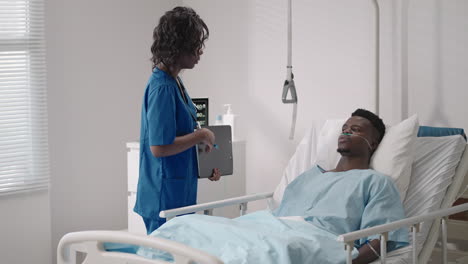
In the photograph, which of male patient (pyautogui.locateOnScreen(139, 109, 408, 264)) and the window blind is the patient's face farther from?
the window blind

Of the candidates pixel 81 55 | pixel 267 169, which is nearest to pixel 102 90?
pixel 81 55

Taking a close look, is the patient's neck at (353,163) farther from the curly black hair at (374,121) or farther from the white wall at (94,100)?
the white wall at (94,100)

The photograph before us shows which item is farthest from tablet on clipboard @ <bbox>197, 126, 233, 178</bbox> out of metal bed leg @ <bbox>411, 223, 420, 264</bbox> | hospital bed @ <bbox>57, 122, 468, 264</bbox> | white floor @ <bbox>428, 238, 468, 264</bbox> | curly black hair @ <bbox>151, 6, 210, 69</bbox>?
white floor @ <bbox>428, 238, 468, 264</bbox>

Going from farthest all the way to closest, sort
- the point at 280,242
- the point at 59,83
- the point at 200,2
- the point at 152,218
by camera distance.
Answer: the point at 200,2 → the point at 59,83 → the point at 152,218 → the point at 280,242

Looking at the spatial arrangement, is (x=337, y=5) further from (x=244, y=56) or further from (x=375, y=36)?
(x=244, y=56)

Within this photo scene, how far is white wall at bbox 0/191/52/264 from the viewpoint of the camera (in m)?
3.43

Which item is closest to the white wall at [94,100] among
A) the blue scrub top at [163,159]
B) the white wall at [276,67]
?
the white wall at [276,67]

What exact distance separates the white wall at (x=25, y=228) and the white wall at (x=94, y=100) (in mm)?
197

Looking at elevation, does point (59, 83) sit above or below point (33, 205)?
above

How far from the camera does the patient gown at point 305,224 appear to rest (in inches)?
78.7

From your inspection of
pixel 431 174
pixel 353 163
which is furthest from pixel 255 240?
pixel 431 174

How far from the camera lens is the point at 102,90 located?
157 inches

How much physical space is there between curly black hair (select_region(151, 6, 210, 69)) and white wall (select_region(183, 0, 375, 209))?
1.16 metres

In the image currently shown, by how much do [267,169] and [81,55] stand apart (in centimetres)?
132
